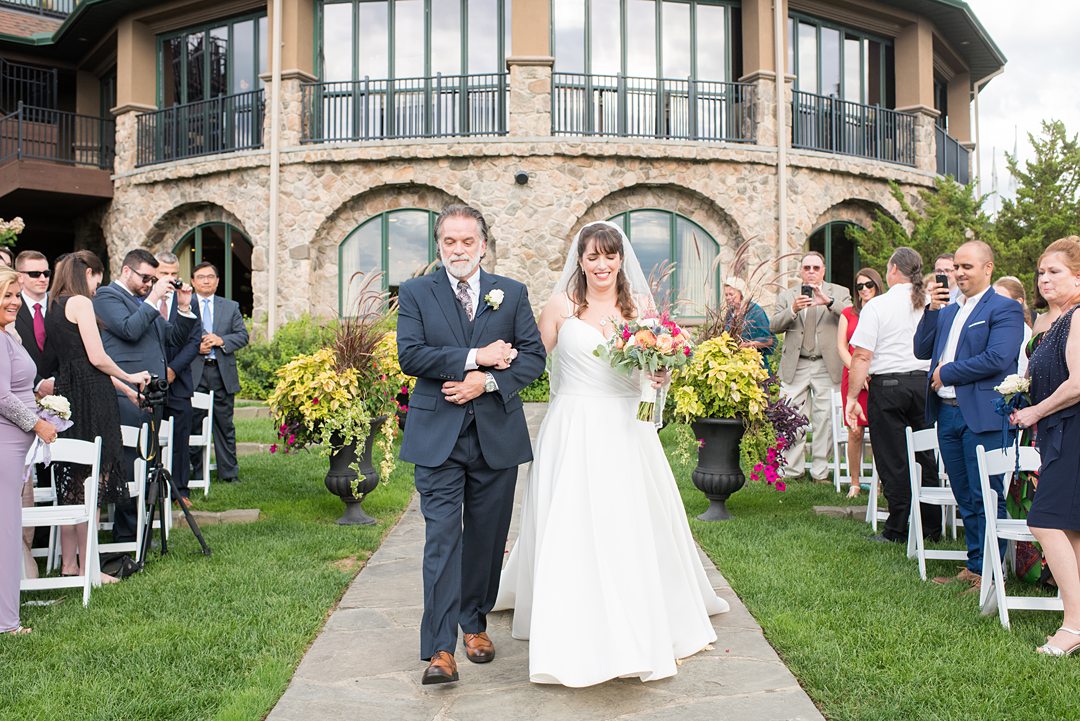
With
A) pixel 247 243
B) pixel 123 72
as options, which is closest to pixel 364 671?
pixel 247 243

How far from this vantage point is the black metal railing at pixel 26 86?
22.0 m

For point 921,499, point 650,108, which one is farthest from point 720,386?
point 650,108

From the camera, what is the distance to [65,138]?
22016 millimetres

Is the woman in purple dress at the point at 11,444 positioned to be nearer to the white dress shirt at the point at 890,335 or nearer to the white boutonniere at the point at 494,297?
the white boutonniere at the point at 494,297

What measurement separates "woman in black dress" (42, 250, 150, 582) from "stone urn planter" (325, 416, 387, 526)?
1.87 m

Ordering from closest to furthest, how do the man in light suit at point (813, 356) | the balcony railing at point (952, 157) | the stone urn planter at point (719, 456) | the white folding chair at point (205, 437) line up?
the stone urn planter at point (719, 456) → the white folding chair at point (205, 437) → the man in light suit at point (813, 356) → the balcony railing at point (952, 157)

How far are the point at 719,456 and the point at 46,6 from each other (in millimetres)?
23883

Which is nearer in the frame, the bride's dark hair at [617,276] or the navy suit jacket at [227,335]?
the bride's dark hair at [617,276]

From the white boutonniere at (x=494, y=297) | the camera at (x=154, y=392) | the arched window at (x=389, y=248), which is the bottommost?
the camera at (x=154, y=392)

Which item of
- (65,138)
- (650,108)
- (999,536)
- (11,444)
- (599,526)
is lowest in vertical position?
(999,536)

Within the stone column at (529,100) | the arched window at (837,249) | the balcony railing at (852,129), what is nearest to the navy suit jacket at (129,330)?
the stone column at (529,100)

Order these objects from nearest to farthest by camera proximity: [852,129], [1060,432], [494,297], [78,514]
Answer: [494,297]
[1060,432]
[78,514]
[852,129]

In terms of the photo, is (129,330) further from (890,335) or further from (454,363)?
(890,335)

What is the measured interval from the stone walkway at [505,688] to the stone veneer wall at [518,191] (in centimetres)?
1211
